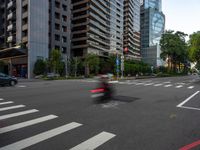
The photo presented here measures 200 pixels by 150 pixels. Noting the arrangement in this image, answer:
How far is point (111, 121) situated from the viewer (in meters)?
6.11

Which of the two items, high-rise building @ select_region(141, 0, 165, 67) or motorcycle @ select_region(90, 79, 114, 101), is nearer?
motorcycle @ select_region(90, 79, 114, 101)

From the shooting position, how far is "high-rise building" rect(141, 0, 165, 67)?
127375 mm

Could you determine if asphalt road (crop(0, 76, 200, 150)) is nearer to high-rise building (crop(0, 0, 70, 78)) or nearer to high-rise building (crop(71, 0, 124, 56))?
high-rise building (crop(0, 0, 70, 78))

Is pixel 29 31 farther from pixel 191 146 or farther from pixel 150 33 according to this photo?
pixel 150 33

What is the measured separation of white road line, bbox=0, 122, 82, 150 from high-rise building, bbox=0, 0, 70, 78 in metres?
41.8

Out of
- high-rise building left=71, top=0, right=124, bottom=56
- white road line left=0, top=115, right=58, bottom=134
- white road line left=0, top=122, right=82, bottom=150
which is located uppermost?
high-rise building left=71, top=0, right=124, bottom=56

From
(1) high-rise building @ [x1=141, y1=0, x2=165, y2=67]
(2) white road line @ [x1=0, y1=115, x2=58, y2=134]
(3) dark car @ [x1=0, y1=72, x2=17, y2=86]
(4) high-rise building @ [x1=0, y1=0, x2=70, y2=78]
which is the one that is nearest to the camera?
(2) white road line @ [x1=0, y1=115, x2=58, y2=134]

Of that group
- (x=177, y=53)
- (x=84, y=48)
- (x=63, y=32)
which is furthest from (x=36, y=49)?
(x=177, y=53)

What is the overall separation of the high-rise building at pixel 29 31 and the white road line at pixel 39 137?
41.8 metres

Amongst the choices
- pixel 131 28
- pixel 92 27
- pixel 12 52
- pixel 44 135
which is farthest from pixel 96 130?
pixel 131 28

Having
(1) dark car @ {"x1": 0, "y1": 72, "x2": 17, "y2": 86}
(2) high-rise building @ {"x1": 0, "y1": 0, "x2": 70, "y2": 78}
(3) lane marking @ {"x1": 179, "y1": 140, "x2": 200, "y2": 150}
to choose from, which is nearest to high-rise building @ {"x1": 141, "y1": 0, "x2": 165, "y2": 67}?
(2) high-rise building @ {"x1": 0, "y1": 0, "x2": 70, "y2": 78}

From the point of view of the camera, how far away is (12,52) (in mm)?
47281

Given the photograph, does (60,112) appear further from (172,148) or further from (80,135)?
(172,148)

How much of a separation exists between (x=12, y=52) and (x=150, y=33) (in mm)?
104604
